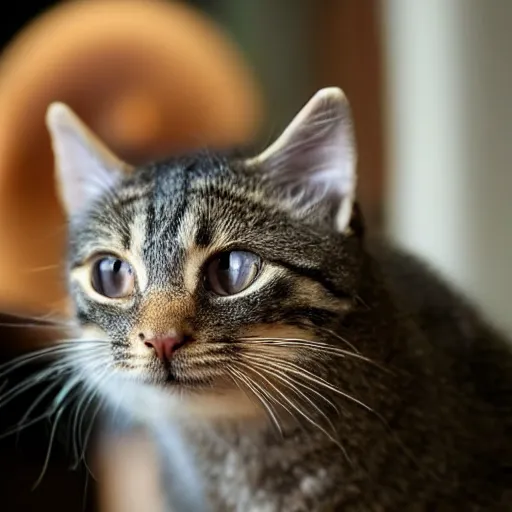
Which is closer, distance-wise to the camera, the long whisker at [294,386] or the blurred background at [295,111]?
the long whisker at [294,386]

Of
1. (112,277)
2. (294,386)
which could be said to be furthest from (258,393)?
(112,277)

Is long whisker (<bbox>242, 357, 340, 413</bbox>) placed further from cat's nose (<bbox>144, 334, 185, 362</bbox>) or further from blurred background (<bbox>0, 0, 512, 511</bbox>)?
blurred background (<bbox>0, 0, 512, 511</bbox>)

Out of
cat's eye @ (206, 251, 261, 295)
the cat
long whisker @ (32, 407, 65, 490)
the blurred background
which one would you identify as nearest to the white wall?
the blurred background

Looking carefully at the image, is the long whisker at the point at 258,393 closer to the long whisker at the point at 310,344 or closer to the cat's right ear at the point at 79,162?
the long whisker at the point at 310,344

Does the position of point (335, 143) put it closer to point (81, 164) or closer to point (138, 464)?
point (81, 164)

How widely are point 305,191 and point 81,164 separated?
0.21 m

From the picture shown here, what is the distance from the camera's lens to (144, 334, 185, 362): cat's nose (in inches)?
23.4

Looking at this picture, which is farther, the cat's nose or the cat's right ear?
the cat's right ear

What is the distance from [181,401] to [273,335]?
10 centimetres

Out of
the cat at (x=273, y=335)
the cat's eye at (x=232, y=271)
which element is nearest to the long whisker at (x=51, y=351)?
the cat at (x=273, y=335)

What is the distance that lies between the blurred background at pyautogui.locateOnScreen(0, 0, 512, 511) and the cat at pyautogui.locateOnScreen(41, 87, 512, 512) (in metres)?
0.11

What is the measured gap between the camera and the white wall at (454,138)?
0.87m

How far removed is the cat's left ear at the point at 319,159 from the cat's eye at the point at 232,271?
0.22 ft

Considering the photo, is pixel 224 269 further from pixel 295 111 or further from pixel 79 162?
pixel 295 111
